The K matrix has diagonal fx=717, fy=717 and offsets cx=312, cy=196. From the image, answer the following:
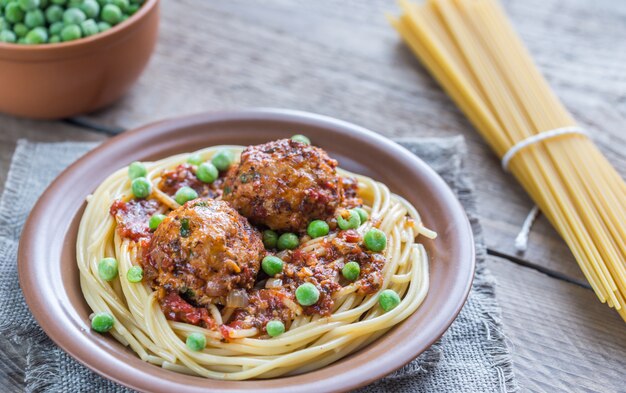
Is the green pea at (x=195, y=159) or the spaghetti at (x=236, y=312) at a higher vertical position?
the green pea at (x=195, y=159)

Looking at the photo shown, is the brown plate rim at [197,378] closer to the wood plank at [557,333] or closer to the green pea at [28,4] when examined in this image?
the wood plank at [557,333]

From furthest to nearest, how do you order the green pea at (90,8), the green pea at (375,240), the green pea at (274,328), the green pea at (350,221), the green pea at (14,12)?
the green pea at (90,8) < the green pea at (14,12) < the green pea at (350,221) < the green pea at (375,240) < the green pea at (274,328)

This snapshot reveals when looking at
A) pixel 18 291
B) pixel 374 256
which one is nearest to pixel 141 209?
pixel 18 291

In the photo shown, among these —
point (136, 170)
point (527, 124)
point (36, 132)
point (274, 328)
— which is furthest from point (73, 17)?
point (527, 124)

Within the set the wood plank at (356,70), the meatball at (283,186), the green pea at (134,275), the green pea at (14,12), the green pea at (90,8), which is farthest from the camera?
the wood plank at (356,70)

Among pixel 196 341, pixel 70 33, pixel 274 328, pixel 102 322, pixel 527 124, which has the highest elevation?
pixel 527 124

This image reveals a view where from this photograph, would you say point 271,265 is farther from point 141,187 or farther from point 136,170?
point 136,170

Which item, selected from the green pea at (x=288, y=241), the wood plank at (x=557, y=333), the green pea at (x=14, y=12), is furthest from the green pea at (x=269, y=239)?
the green pea at (x=14, y=12)

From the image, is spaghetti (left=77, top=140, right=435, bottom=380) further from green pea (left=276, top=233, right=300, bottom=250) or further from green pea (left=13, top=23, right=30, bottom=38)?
green pea (left=13, top=23, right=30, bottom=38)
